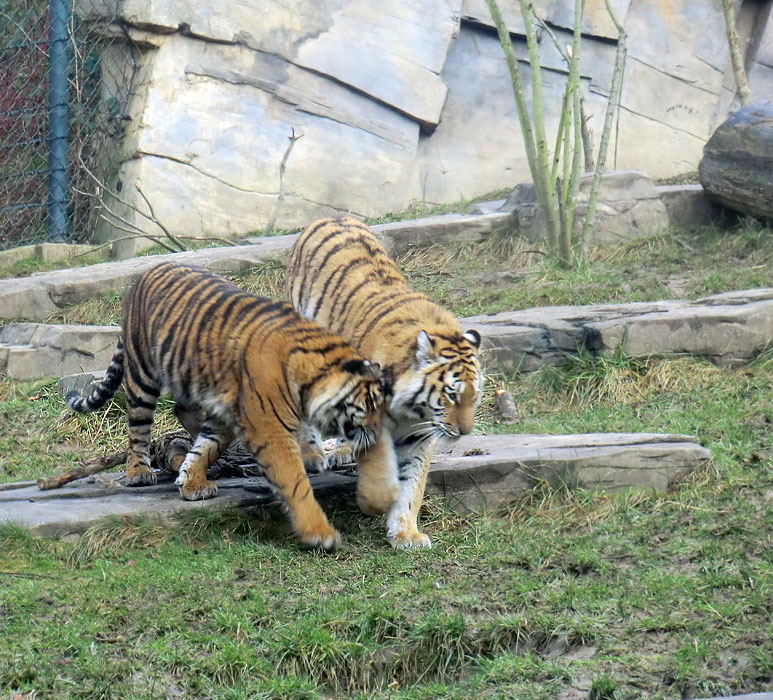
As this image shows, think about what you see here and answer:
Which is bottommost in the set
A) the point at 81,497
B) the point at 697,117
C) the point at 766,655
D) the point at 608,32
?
the point at 81,497

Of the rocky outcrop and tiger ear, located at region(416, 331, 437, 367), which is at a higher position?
tiger ear, located at region(416, 331, 437, 367)

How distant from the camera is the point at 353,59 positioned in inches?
380

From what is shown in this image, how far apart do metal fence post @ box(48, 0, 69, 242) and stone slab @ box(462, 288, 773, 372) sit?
4.46 meters

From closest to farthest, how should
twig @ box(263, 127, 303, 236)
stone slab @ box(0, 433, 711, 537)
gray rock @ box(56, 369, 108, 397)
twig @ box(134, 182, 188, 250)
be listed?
stone slab @ box(0, 433, 711, 537) < gray rock @ box(56, 369, 108, 397) < twig @ box(134, 182, 188, 250) < twig @ box(263, 127, 303, 236)

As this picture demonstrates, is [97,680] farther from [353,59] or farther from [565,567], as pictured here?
[353,59]

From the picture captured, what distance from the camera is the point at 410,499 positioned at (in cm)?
441

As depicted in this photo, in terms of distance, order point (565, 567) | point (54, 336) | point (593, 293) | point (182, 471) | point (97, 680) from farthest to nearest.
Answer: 1. point (593, 293)
2. point (54, 336)
3. point (182, 471)
4. point (565, 567)
5. point (97, 680)

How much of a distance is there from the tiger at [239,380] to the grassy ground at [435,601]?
0.36 metres

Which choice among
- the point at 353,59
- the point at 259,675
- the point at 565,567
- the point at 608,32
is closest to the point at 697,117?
the point at 608,32

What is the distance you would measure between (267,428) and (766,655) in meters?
2.03

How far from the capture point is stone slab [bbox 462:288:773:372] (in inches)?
236

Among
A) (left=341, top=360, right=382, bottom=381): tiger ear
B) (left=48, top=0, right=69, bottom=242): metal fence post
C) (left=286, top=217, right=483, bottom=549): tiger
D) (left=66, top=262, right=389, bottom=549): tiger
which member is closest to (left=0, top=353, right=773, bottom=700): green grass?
(left=286, top=217, right=483, bottom=549): tiger

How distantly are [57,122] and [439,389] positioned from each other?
608 centimetres

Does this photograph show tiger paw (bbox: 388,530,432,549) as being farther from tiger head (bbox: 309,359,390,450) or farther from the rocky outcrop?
the rocky outcrop
